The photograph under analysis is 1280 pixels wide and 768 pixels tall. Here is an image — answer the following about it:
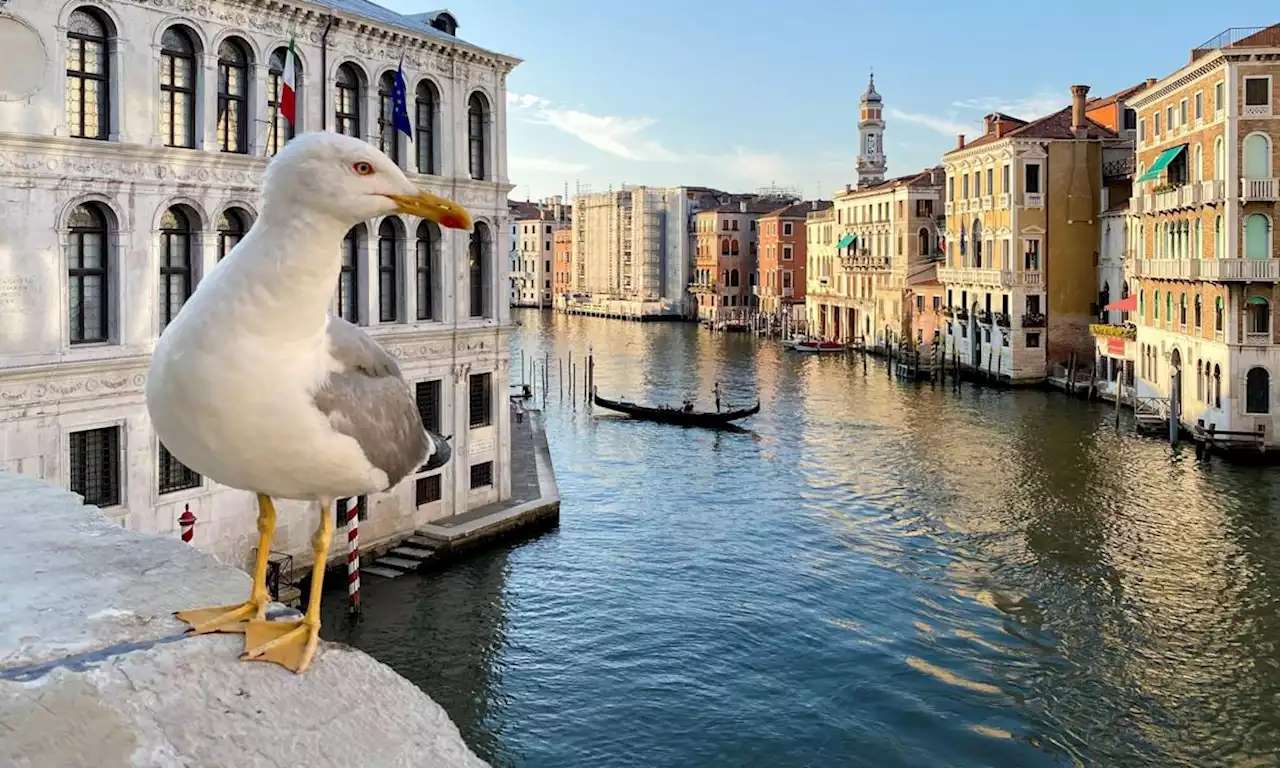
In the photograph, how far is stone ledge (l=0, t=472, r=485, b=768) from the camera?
2006 mm

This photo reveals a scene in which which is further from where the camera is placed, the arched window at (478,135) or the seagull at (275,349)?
the arched window at (478,135)

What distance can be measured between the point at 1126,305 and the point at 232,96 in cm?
2596

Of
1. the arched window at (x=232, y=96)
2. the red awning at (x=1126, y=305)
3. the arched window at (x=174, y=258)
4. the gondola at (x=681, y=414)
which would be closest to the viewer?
the arched window at (x=174, y=258)

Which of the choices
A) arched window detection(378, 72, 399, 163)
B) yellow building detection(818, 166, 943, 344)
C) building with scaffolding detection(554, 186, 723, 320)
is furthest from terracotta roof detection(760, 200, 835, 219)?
arched window detection(378, 72, 399, 163)

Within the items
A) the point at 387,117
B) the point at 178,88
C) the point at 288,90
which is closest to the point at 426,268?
the point at 387,117

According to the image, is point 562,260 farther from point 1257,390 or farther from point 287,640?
point 287,640

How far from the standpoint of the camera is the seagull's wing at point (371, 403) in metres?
2.80

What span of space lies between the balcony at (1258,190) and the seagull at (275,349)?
964 inches

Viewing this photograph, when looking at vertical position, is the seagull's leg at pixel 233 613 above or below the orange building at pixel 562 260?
below

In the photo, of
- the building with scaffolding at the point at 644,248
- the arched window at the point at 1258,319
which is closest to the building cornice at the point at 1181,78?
the arched window at the point at 1258,319

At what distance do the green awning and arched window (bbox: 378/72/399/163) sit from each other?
19109 mm

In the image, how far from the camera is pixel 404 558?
579 inches

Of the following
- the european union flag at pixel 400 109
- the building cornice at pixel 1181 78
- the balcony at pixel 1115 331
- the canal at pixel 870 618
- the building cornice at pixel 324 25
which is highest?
the building cornice at pixel 1181 78

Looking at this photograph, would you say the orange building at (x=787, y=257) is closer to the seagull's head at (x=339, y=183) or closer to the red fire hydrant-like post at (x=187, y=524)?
the red fire hydrant-like post at (x=187, y=524)
